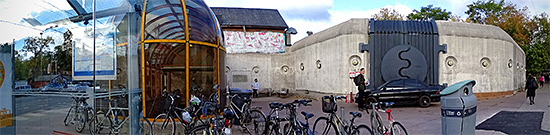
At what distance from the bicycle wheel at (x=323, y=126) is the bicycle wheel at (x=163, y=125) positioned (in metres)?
2.81

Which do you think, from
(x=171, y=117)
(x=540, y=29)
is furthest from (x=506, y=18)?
(x=171, y=117)

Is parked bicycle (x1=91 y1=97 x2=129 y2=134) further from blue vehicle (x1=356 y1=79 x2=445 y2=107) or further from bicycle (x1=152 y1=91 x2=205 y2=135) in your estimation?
blue vehicle (x1=356 y1=79 x2=445 y2=107)

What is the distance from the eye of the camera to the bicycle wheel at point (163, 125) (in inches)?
298

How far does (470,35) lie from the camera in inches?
679

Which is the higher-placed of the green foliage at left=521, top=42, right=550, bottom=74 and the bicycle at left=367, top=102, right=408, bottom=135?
the green foliage at left=521, top=42, right=550, bottom=74

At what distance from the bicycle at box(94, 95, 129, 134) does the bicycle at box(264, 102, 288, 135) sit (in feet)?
8.16

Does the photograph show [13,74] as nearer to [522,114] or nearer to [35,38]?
[35,38]

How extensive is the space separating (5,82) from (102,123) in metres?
1.29

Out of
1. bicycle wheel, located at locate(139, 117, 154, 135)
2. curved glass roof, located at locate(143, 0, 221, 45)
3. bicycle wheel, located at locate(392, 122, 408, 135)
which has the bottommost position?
bicycle wheel, located at locate(139, 117, 154, 135)

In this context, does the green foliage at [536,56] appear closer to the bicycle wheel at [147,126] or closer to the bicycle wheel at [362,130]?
the bicycle wheel at [362,130]

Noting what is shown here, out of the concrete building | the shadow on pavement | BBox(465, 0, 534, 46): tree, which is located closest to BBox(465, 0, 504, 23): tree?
BBox(465, 0, 534, 46): tree

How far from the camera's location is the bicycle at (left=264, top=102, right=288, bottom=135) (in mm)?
6789

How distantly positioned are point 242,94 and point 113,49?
447cm

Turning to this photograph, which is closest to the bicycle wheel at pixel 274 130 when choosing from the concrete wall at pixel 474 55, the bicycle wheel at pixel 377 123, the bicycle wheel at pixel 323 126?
the bicycle wheel at pixel 323 126
